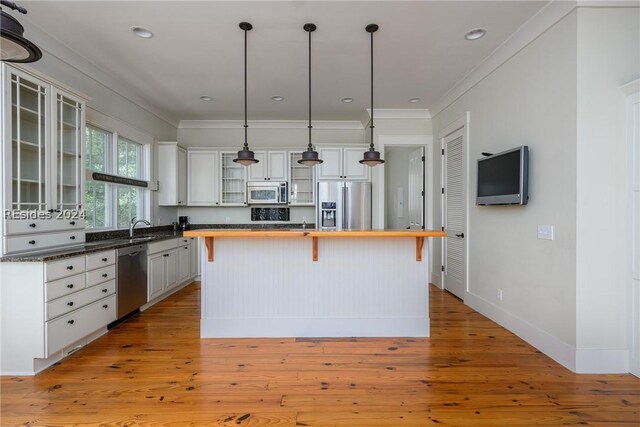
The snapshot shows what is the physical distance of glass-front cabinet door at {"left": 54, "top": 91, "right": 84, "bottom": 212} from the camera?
3.02 meters

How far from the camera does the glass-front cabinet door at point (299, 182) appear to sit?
5949 millimetres

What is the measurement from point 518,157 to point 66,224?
14.2 ft

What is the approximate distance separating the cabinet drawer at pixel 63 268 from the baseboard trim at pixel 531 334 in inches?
164

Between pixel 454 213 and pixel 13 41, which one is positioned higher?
pixel 13 41

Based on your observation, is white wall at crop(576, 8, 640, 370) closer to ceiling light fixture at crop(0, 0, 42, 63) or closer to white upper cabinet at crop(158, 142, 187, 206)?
ceiling light fixture at crop(0, 0, 42, 63)

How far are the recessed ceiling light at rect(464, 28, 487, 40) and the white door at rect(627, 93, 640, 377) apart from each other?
1336mm

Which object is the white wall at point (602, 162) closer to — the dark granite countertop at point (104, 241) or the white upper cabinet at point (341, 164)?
the white upper cabinet at point (341, 164)

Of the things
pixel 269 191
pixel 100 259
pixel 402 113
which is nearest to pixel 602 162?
pixel 402 113

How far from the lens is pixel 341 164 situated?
570cm

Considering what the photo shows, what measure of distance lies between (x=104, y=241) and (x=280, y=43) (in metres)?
3.02

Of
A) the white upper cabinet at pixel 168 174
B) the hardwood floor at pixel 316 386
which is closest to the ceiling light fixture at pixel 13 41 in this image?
the hardwood floor at pixel 316 386

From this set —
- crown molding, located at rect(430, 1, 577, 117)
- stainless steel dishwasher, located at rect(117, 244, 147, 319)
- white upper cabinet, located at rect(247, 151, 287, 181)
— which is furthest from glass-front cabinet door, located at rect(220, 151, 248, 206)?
crown molding, located at rect(430, 1, 577, 117)

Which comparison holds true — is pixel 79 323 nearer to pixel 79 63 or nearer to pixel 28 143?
pixel 28 143

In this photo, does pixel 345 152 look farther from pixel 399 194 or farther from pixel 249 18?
pixel 249 18
